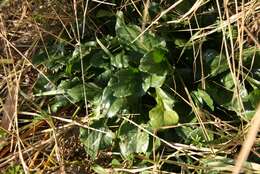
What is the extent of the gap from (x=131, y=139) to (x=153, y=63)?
0.21 m

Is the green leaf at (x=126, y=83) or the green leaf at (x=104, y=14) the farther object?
the green leaf at (x=104, y=14)

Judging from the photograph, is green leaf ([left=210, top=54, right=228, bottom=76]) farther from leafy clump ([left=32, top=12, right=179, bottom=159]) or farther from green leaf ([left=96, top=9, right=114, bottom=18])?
green leaf ([left=96, top=9, right=114, bottom=18])

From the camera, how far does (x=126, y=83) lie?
1.19m

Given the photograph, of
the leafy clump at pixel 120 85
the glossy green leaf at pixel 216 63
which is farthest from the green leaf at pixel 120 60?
the glossy green leaf at pixel 216 63

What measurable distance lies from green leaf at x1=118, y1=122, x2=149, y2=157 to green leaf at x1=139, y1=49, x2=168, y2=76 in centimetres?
16

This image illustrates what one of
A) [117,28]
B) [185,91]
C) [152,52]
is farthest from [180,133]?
[117,28]

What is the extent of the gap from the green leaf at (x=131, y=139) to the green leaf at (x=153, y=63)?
6.1 inches

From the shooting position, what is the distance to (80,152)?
1.30 m

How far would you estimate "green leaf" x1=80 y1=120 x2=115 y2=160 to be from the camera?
1.22 metres

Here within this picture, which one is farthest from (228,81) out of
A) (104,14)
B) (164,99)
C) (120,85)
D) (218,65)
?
(104,14)

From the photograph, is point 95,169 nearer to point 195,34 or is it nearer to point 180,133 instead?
point 180,133

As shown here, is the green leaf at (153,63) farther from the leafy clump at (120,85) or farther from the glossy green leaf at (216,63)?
the glossy green leaf at (216,63)

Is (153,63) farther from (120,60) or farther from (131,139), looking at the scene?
(131,139)

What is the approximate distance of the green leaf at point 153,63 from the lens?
117cm
